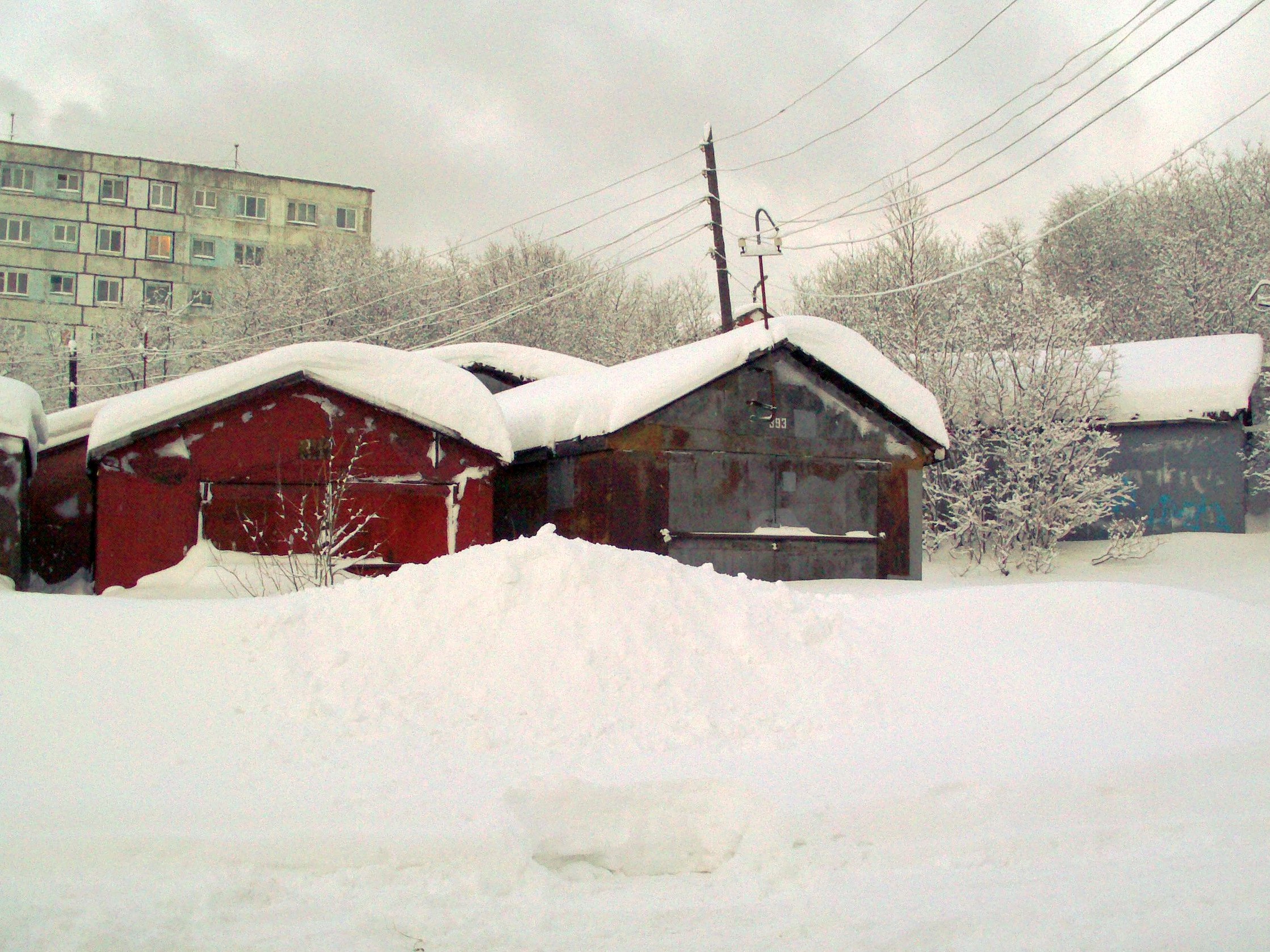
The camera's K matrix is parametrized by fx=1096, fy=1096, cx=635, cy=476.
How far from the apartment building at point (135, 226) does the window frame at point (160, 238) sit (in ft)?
0.14

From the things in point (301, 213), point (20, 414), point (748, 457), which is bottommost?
point (748, 457)

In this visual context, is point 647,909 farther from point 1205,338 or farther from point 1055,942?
point 1205,338

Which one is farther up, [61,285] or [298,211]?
[298,211]

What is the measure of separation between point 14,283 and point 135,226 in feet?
21.6

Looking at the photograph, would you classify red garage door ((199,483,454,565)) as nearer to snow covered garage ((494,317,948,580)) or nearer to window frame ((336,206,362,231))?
snow covered garage ((494,317,948,580))

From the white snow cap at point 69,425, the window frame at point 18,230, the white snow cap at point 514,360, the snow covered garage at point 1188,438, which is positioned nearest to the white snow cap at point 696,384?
the white snow cap at point 514,360

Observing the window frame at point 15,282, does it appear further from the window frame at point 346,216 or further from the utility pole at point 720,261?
the utility pole at point 720,261

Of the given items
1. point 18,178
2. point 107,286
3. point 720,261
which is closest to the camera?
point 720,261

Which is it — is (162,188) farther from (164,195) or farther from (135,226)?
(135,226)

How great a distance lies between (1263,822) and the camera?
18.3ft

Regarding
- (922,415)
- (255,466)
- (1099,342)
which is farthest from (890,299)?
(255,466)

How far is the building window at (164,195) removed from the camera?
193 ft

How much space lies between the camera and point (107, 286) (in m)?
58.0

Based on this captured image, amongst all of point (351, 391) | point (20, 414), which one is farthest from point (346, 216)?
point (351, 391)
